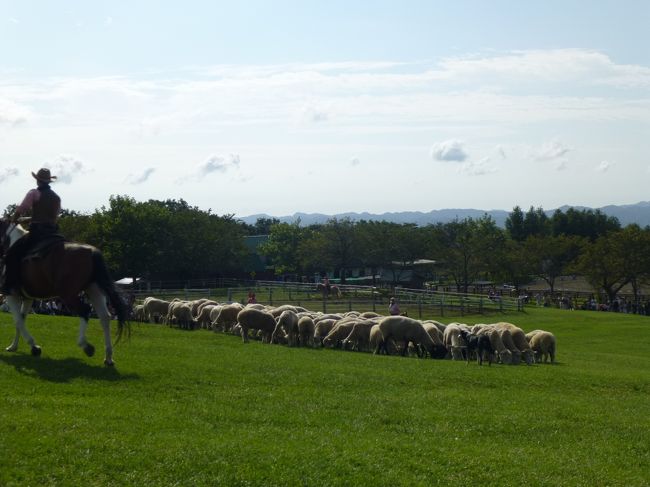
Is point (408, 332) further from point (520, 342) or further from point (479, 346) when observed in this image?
point (520, 342)

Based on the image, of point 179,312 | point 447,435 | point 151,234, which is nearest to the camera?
point 447,435

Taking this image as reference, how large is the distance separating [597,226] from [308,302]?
91.9 metres

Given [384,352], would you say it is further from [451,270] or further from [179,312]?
[451,270]

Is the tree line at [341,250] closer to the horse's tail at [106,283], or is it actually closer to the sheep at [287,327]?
the sheep at [287,327]

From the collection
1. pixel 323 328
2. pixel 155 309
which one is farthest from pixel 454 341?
pixel 155 309

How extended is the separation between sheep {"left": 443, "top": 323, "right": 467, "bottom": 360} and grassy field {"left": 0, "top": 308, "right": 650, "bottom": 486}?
5.56 metres

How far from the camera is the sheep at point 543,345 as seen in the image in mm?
25977

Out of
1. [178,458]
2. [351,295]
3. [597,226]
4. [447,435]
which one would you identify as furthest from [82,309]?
[597,226]

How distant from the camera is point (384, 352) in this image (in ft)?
82.3

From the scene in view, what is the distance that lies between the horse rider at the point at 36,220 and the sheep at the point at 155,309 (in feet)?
56.9

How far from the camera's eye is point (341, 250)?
93875mm

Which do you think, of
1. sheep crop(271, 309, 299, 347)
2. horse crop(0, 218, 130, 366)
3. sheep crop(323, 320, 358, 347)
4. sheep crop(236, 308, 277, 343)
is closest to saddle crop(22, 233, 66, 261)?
horse crop(0, 218, 130, 366)

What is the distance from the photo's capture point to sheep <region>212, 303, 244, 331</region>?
28062mm

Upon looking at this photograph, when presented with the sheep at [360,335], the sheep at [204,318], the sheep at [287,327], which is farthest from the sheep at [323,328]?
the sheep at [204,318]
